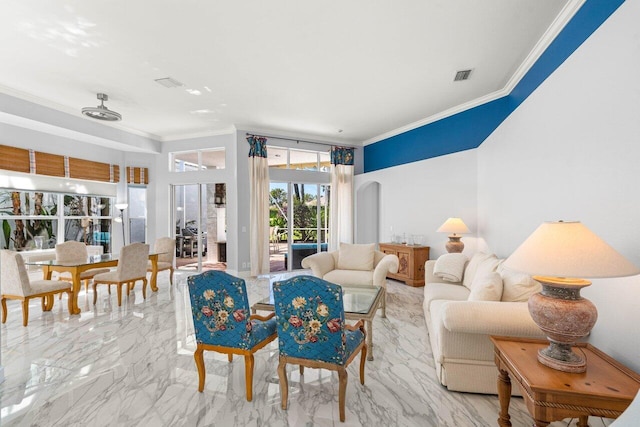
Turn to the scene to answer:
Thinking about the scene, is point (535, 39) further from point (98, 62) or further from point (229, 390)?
point (98, 62)

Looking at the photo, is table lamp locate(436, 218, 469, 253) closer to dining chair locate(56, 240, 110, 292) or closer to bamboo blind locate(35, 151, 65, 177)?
dining chair locate(56, 240, 110, 292)

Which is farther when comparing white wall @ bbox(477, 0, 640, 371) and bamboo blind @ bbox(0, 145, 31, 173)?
bamboo blind @ bbox(0, 145, 31, 173)

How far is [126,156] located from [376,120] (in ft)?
19.4

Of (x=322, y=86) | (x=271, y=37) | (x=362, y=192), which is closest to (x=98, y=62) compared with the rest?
(x=271, y=37)

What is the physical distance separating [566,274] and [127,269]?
17.0 feet

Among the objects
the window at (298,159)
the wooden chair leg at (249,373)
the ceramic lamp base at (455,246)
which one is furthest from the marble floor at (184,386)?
the window at (298,159)

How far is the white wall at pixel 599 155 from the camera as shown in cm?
176

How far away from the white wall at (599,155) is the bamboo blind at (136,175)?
7553 mm

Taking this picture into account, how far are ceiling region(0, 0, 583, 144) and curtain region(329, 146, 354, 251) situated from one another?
6.64 feet

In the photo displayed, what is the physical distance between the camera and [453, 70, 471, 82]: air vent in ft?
13.7

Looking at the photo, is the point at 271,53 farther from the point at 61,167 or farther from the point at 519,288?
the point at 61,167

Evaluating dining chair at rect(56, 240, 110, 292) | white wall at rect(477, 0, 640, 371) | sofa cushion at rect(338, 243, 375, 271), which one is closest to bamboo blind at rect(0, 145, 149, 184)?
dining chair at rect(56, 240, 110, 292)

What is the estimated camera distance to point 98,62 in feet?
12.3

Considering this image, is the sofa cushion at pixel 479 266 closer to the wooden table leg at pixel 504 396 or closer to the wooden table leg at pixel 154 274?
the wooden table leg at pixel 504 396
